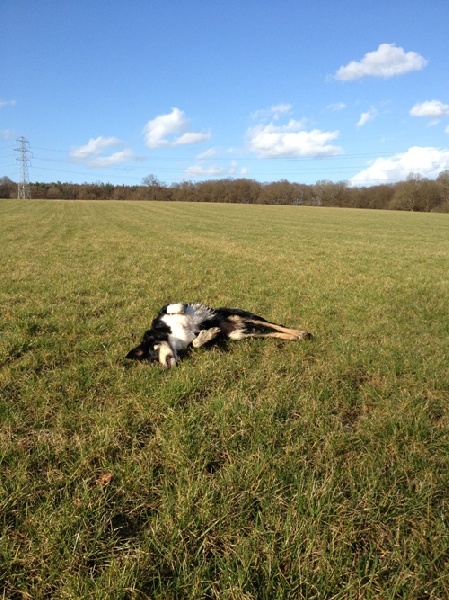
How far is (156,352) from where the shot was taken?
12.4ft

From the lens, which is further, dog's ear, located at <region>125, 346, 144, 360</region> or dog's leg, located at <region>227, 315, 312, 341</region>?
dog's leg, located at <region>227, 315, 312, 341</region>

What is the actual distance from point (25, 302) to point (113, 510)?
15.9 ft

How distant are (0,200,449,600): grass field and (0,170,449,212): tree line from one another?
253ft

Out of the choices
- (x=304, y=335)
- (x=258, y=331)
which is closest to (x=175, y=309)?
(x=258, y=331)

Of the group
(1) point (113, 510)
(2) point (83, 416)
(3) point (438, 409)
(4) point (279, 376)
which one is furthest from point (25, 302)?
(3) point (438, 409)

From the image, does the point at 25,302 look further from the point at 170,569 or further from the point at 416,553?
the point at 416,553

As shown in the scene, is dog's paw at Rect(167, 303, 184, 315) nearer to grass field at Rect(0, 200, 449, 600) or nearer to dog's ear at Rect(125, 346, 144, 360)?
grass field at Rect(0, 200, 449, 600)

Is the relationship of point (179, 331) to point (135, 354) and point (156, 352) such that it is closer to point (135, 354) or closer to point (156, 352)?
point (156, 352)

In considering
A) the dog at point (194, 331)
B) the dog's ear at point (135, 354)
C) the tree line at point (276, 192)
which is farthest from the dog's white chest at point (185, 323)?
the tree line at point (276, 192)

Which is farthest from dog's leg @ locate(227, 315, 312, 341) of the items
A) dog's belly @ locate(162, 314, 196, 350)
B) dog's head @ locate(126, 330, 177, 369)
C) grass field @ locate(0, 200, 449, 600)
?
dog's head @ locate(126, 330, 177, 369)

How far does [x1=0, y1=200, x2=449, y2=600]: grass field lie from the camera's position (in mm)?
1594

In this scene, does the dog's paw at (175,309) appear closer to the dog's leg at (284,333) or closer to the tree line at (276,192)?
the dog's leg at (284,333)

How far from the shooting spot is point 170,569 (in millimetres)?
1616

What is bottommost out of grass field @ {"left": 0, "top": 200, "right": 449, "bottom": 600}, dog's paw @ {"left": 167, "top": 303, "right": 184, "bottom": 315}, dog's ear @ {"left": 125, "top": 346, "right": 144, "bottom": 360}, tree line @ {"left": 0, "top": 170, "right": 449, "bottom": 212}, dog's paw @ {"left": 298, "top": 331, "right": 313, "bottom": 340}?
grass field @ {"left": 0, "top": 200, "right": 449, "bottom": 600}
